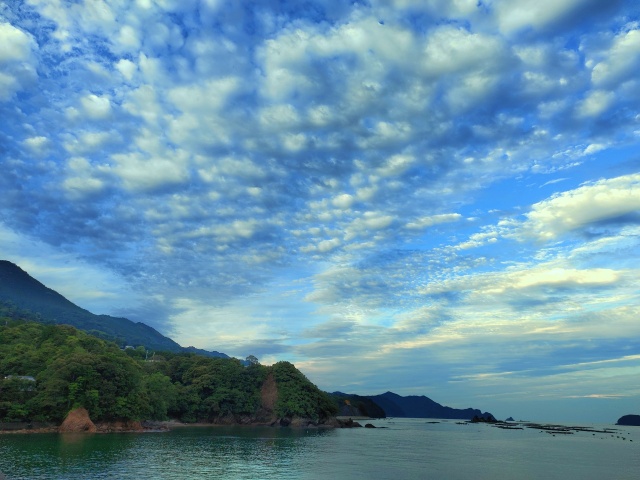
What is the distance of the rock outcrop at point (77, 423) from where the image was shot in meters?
90.9

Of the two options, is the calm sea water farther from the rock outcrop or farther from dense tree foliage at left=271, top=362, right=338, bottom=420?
dense tree foliage at left=271, top=362, right=338, bottom=420

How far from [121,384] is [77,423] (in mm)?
10726

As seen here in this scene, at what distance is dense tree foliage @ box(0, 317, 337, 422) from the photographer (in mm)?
91375

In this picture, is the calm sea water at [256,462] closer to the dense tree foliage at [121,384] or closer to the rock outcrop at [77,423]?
the rock outcrop at [77,423]

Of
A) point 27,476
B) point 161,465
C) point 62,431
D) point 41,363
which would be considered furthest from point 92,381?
point 27,476

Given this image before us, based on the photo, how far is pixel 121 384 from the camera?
98312 millimetres

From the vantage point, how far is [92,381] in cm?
9425

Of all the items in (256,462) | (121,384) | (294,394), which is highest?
(294,394)

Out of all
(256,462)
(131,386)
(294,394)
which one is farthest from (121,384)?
(294,394)

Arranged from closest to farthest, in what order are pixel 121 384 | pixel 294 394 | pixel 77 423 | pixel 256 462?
pixel 256 462, pixel 77 423, pixel 121 384, pixel 294 394

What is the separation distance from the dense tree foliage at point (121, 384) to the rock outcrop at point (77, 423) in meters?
1.39

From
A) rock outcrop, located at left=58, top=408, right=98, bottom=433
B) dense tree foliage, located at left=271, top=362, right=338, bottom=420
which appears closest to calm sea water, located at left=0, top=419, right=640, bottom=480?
rock outcrop, located at left=58, top=408, right=98, bottom=433

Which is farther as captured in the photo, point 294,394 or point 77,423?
point 294,394

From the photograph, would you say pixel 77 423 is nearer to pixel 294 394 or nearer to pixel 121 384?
pixel 121 384
